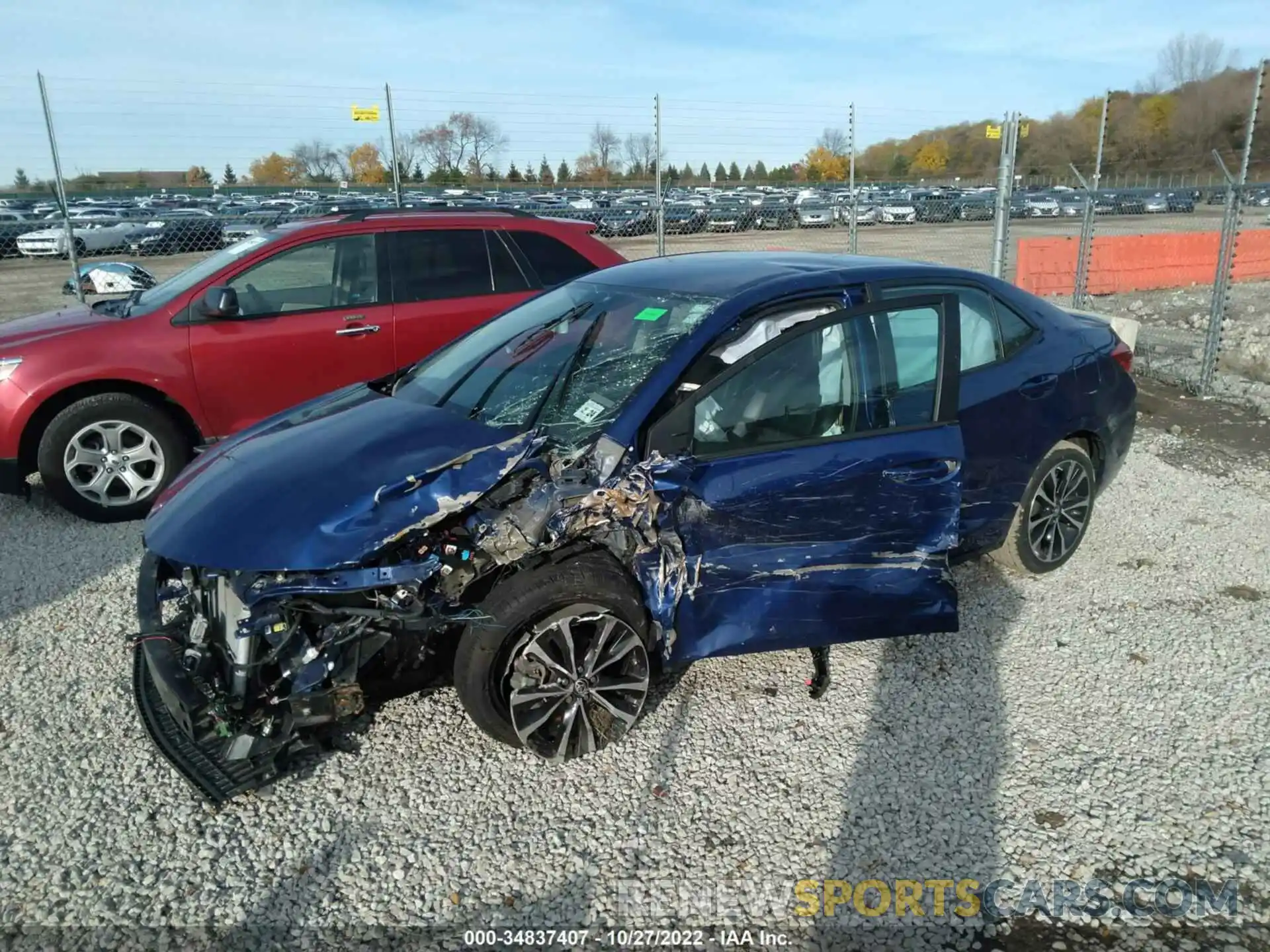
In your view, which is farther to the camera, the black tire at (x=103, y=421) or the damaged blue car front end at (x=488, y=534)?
the black tire at (x=103, y=421)

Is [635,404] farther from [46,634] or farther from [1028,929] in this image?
[46,634]

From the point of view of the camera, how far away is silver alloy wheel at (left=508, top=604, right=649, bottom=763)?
10.2 feet

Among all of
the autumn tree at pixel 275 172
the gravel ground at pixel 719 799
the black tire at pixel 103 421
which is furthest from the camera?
the autumn tree at pixel 275 172

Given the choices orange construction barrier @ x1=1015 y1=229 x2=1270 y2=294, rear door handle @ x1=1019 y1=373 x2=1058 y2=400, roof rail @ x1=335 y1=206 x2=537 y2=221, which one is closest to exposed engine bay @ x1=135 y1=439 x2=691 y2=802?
rear door handle @ x1=1019 y1=373 x2=1058 y2=400

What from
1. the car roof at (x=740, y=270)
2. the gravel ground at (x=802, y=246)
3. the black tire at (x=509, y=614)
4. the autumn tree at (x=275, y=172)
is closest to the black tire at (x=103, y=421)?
the car roof at (x=740, y=270)

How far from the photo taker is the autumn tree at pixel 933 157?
171 feet

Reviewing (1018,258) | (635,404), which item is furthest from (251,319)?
(1018,258)

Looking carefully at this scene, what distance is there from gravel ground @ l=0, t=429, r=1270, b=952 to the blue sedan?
24cm

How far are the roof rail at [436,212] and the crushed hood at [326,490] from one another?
3121 millimetres

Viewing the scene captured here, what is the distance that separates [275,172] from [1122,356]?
1792 inches

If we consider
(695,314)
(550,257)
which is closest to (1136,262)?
(550,257)

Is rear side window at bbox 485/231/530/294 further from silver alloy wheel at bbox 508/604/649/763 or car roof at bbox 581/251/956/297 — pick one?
silver alloy wheel at bbox 508/604/649/763

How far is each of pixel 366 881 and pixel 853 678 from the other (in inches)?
81.0

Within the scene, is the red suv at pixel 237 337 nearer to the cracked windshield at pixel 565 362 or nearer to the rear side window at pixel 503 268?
the rear side window at pixel 503 268
